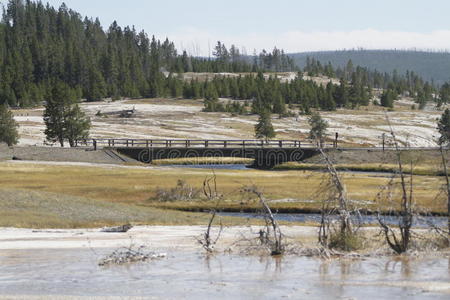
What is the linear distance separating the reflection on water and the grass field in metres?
3.76

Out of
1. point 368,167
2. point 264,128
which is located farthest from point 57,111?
point 368,167

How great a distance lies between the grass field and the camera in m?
43.1

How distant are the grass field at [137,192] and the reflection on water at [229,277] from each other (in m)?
3.76

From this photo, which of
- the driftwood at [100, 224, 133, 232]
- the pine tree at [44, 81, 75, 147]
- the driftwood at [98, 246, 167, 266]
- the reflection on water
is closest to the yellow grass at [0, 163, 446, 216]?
the driftwood at [100, 224, 133, 232]

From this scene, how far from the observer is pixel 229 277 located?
2517 centimetres

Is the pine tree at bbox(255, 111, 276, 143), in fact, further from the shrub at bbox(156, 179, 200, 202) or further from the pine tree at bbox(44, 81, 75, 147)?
the shrub at bbox(156, 179, 200, 202)

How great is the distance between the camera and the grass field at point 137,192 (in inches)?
1698

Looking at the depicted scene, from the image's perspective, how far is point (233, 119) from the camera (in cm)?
18800

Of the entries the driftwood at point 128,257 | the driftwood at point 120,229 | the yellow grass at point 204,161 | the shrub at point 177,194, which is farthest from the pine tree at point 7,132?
the driftwood at point 128,257

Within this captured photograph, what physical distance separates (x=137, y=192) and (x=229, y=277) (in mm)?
36719

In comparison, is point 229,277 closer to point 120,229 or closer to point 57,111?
point 120,229

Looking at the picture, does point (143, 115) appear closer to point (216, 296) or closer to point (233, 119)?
point (233, 119)

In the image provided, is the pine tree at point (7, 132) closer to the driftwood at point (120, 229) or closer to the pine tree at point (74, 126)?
the pine tree at point (74, 126)

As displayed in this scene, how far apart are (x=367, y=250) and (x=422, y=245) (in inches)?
76.2
